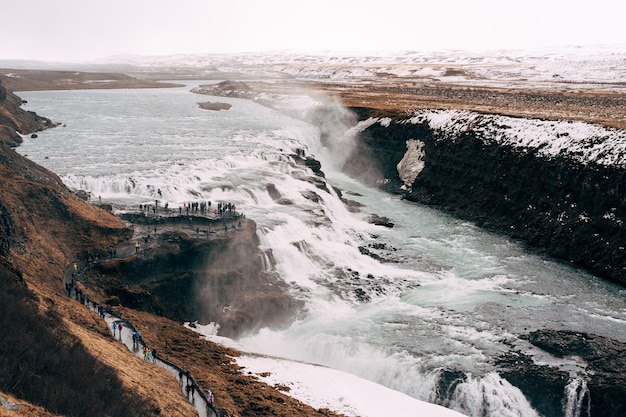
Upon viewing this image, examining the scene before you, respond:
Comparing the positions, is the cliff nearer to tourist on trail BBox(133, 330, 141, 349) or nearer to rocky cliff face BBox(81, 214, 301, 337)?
rocky cliff face BBox(81, 214, 301, 337)

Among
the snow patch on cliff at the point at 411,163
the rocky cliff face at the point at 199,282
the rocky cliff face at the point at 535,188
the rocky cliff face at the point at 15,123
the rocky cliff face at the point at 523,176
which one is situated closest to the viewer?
the rocky cliff face at the point at 535,188

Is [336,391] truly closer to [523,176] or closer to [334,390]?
[334,390]

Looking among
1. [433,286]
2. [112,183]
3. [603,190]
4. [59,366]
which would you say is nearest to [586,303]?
[433,286]

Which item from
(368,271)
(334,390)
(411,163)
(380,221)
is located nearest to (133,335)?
(334,390)

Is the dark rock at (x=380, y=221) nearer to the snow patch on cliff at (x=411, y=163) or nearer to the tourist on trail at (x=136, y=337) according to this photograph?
the snow patch on cliff at (x=411, y=163)

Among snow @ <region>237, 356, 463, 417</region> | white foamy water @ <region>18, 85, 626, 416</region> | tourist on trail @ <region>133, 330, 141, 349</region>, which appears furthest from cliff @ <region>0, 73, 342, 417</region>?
white foamy water @ <region>18, 85, 626, 416</region>

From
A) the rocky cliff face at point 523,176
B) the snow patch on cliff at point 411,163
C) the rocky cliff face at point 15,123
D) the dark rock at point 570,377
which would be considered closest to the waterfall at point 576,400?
the dark rock at point 570,377
